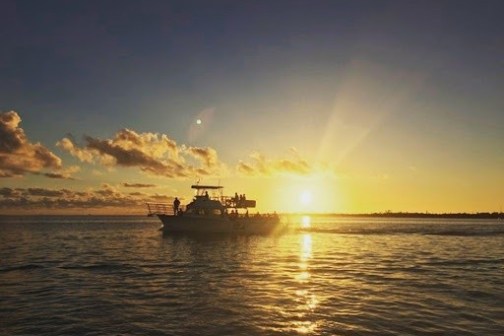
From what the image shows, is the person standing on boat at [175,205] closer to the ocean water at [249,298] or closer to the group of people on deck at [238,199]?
the group of people on deck at [238,199]

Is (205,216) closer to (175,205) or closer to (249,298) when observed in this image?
(175,205)

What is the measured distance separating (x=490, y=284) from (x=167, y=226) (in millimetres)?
55920

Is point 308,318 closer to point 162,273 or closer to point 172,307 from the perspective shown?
point 172,307

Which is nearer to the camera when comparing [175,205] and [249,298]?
[249,298]

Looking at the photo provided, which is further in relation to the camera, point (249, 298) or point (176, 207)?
point (176, 207)

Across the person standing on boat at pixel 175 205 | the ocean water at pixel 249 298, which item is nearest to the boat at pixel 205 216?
the person standing on boat at pixel 175 205

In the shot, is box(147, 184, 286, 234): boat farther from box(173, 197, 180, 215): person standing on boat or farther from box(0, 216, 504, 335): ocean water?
box(0, 216, 504, 335): ocean water

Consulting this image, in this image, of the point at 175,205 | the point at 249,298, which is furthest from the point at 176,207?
the point at 249,298

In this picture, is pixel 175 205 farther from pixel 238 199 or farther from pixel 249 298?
pixel 249 298

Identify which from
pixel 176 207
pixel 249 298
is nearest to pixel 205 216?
pixel 176 207

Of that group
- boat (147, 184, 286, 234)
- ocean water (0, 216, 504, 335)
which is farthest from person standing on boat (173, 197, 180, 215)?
ocean water (0, 216, 504, 335)

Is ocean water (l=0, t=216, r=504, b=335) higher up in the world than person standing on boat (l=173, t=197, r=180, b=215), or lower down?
lower down

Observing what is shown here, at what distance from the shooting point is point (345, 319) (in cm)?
1600

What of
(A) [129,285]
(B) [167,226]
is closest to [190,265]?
(A) [129,285]
